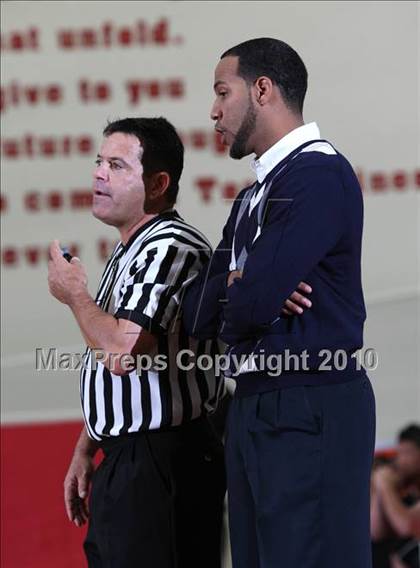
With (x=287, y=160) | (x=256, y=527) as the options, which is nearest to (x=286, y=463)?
(x=256, y=527)

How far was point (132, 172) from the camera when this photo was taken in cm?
186

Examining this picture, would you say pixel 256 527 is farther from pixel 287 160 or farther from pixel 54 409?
pixel 54 409

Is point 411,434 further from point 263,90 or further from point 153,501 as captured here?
point 263,90

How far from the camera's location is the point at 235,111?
5.44ft

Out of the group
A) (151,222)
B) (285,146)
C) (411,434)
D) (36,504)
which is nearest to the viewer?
(285,146)

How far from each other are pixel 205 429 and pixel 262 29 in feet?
4.08

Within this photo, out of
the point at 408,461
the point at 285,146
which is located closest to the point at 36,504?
the point at 408,461

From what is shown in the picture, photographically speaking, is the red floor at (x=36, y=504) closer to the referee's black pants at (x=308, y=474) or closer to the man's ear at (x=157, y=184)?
the man's ear at (x=157, y=184)

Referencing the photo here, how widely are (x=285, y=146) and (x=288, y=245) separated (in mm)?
208

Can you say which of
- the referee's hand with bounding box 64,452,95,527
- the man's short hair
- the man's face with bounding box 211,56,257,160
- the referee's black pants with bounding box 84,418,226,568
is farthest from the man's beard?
the man's short hair

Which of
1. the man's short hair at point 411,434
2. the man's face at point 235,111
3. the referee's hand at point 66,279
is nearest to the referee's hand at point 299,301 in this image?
the man's face at point 235,111

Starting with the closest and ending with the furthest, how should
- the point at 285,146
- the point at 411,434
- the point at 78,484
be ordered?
1. the point at 285,146
2. the point at 78,484
3. the point at 411,434

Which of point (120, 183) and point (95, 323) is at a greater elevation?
point (120, 183)

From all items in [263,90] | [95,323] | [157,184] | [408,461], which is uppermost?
[263,90]
